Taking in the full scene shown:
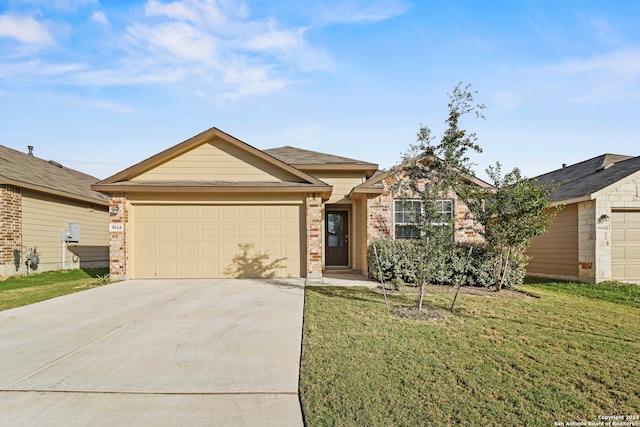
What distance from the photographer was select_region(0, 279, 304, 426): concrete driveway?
315 cm

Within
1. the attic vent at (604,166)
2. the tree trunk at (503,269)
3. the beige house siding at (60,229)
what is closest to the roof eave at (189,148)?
the beige house siding at (60,229)

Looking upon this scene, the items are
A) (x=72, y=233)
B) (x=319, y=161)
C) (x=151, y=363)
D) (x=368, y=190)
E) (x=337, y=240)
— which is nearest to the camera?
(x=151, y=363)

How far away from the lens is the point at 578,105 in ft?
39.4

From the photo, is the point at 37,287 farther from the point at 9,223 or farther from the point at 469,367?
the point at 469,367

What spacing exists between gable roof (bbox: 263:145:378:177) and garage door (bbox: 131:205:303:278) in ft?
8.74

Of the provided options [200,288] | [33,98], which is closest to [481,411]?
[200,288]

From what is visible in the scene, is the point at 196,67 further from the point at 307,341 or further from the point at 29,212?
the point at 307,341

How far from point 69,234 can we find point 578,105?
1950cm

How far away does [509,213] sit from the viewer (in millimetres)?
9359

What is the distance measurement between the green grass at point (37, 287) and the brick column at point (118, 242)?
0.42 m

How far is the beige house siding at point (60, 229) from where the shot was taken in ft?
44.4

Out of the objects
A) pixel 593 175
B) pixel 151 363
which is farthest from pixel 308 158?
pixel 151 363

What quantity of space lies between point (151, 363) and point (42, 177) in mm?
14302

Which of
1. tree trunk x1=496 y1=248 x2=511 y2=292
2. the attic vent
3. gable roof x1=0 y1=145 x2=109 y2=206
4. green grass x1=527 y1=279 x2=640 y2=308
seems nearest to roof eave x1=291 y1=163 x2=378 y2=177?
tree trunk x1=496 y1=248 x2=511 y2=292
